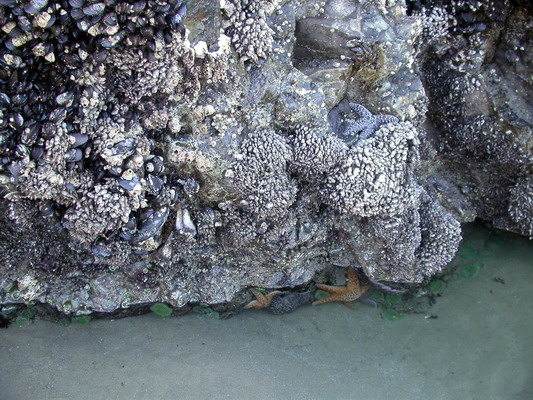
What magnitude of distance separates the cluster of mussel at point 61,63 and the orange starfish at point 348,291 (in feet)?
7.54

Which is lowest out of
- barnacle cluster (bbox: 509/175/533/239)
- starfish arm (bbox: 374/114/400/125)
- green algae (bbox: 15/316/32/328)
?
green algae (bbox: 15/316/32/328)

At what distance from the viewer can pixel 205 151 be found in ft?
9.95

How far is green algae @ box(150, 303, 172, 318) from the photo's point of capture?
433cm

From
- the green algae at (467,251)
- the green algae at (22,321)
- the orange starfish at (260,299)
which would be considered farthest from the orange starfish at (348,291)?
the green algae at (22,321)

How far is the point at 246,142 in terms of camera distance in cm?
309

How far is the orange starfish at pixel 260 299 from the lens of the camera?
4.41 metres

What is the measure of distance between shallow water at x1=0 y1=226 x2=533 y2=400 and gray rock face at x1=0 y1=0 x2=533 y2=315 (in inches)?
11.1

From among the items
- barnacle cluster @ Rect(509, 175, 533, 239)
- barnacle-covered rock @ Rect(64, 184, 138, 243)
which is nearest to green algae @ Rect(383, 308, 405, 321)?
barnacle cluster @ Rect(509, 175, 533, 239)

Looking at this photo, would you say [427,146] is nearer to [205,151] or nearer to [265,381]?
[205,151]

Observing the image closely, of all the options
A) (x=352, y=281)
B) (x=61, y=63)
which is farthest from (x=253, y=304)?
(x=61, y=63)

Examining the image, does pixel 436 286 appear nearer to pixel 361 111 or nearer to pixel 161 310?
pixel 361 111

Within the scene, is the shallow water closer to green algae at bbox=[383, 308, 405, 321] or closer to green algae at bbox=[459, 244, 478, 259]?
green algae at bbox=[383, 308, 405, 321]

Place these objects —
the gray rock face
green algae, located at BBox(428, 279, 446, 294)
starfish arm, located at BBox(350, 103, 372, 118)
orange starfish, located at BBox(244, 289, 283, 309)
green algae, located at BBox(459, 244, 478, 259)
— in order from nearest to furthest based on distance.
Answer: the gray rock face, starfish arm, located at BBox(350, 103, 372, 118), orange starfish, located at BBox(244, 289, 283, 309), green algae, located at BBox(428, 279, 446, 294), green algae, located at BBox(459, 244, 478, 259)

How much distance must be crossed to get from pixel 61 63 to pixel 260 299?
2.64 m
